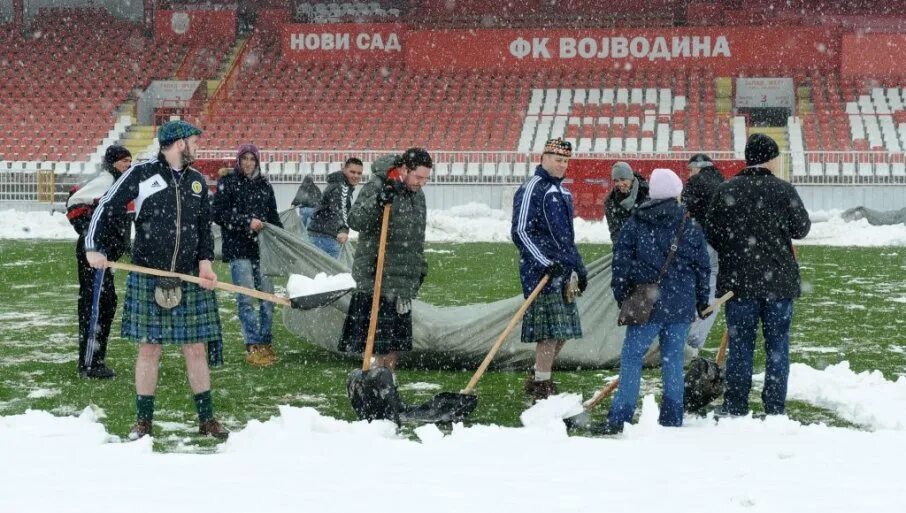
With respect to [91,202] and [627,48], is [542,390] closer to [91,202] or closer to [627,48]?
[91,202]

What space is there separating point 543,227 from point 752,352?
4.44ft

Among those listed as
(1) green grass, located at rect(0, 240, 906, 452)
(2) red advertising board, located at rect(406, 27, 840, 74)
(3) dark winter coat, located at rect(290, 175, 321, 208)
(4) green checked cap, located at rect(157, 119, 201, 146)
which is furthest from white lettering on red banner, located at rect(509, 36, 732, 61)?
(4) green checked cap, located at rect(157, 119, 201, 146)

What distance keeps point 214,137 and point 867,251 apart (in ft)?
57.9

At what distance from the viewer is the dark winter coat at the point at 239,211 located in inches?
329

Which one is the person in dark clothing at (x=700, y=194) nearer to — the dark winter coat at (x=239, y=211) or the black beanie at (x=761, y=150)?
the black beanie at (x=761, y=150)

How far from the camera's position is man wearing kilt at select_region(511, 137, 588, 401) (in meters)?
6.88

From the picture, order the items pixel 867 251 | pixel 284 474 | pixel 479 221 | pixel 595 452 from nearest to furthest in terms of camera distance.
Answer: pixel 284 474 → pixel 595 452 → pixel 867 251 → pixel 479 221

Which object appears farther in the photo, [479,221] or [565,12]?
[565,12]

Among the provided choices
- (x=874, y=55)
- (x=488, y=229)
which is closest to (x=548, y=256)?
(x=488, y=229)

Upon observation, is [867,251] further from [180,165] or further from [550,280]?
[180,165]

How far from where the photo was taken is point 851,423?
6.21 m

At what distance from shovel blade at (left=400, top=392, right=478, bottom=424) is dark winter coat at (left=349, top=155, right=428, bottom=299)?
90cm

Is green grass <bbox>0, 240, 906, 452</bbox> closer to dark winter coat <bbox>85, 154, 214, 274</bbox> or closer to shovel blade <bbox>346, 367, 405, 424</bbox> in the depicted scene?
shovel blade <bbox>346, 367, 405, 424</bbox>

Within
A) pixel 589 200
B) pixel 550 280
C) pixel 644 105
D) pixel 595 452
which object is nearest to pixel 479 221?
pixel 589 200
